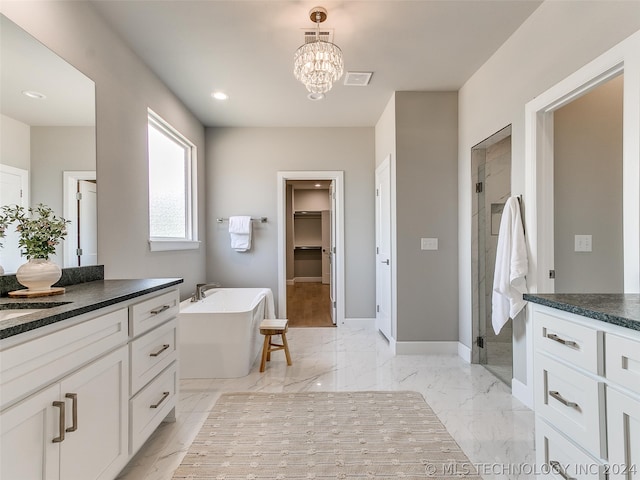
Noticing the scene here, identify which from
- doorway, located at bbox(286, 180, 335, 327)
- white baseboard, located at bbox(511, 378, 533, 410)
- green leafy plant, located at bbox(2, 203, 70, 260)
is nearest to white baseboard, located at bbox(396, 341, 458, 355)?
white baseboard, located at bbox(511, 378, 533, 410)

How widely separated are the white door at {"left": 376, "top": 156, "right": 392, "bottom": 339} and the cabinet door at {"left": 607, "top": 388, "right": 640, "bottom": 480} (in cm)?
242

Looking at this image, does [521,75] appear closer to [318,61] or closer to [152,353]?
[318,61]

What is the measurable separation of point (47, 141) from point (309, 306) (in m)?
4.29

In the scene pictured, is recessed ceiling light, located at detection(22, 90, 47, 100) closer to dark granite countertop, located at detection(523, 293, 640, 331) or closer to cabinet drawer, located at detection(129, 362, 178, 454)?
cabinet drawer, located at detection(129, 362, 178, 454)

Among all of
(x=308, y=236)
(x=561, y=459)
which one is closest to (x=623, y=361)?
(x=561, y=459)

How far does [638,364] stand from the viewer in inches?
33.4

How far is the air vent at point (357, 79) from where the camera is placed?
276cm

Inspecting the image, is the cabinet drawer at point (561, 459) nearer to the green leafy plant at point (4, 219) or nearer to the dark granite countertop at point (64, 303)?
the dark granite countertop at point (64, 303)

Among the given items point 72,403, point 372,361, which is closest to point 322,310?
point 372,361

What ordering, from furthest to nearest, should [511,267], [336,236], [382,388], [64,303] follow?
[336,236], [382,388], [511,267], [64,303]

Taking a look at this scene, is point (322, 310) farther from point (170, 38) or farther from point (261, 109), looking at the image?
point (170, 38)

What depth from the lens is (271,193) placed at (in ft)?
13.6

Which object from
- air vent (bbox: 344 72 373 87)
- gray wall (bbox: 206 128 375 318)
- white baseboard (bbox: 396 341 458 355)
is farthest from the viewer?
gray wall (bbox: 206 128 375 318)

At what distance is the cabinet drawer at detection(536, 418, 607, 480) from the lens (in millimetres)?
991
